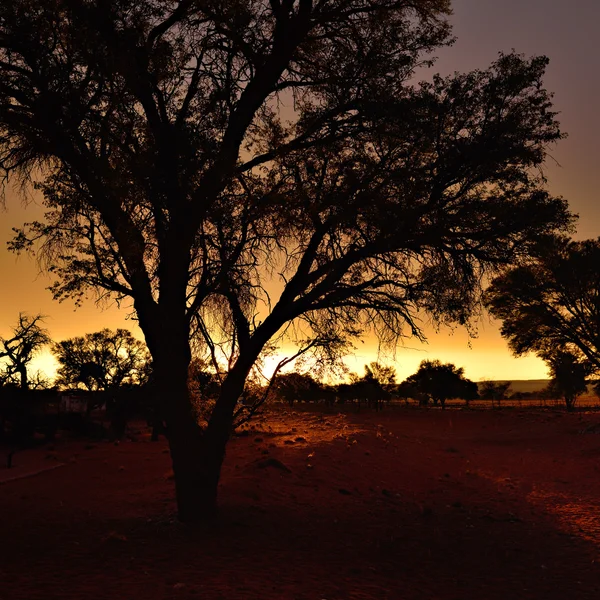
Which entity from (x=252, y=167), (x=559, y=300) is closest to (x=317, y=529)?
(x=252, y=167)

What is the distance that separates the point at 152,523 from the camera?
12.4m

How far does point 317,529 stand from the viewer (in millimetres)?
12961

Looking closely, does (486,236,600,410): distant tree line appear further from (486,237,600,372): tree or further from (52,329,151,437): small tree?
(52,329,151,437): small tree

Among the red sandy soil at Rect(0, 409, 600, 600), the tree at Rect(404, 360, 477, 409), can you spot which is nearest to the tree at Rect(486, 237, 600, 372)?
the red sandy soil at Rect(0, 409, 600, 600)

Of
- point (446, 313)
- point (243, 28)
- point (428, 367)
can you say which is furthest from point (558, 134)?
point (428, 367)

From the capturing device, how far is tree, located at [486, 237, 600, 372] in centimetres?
3177

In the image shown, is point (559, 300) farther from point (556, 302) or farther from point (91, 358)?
point (91, 358)

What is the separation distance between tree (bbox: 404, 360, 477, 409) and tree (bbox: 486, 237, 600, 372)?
126ft

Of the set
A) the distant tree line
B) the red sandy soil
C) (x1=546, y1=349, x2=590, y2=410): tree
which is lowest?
the red sandy soil

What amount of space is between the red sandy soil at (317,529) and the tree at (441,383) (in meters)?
51.3

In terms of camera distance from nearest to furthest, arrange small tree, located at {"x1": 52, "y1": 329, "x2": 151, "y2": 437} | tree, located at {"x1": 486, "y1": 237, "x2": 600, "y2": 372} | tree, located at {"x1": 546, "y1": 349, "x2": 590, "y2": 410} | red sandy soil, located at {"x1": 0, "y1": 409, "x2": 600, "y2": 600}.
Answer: red sandy soil, located at {"x1": 0, "y1": 409, "x2": 600, "y2": 600} → tree, located at {"x1": 486, "y1": 237, "x2": 600, "y2": 372} → tree, located at {"x1": 546, "y1": 349, "x2": 590, "y2": 410} → small tree, located at {"x1": 52, "y1": 329, "x2": 151, "y2": 437}

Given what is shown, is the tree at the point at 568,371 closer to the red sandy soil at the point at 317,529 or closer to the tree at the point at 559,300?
the tree at the point at 559,300

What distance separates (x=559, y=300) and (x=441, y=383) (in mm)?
43899

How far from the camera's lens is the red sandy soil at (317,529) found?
9422mm
